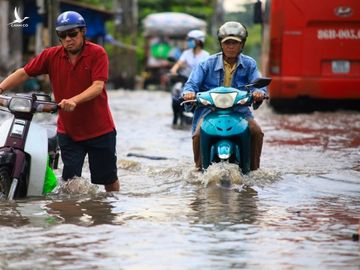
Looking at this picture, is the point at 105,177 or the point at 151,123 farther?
the point at 151,123

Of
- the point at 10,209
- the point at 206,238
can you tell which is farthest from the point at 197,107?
the point at 206,238

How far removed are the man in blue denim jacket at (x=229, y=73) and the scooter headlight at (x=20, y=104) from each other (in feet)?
5.80

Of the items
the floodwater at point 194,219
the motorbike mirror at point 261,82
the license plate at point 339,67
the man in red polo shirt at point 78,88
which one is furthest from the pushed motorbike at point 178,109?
the man in red polo shirt at point 78,88

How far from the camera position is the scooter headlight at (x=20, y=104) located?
347 inches

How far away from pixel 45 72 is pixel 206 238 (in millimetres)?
2560

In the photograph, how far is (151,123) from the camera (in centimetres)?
1925

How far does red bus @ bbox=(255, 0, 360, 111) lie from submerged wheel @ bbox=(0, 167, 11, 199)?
37.8ft

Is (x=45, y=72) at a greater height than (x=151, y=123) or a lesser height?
greater

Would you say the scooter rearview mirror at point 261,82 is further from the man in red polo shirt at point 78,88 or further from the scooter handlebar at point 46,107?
the scooter handlebar at point 46,107

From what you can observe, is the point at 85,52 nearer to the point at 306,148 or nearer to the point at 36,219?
the point at 36,219

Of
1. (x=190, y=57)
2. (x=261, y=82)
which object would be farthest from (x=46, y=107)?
(x=190, y=57)

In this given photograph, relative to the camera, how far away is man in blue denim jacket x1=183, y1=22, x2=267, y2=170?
33.4 ft

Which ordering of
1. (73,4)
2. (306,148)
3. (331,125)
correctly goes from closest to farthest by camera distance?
(306,148) → (331,125) → (73,4)

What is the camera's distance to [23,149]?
891cm
